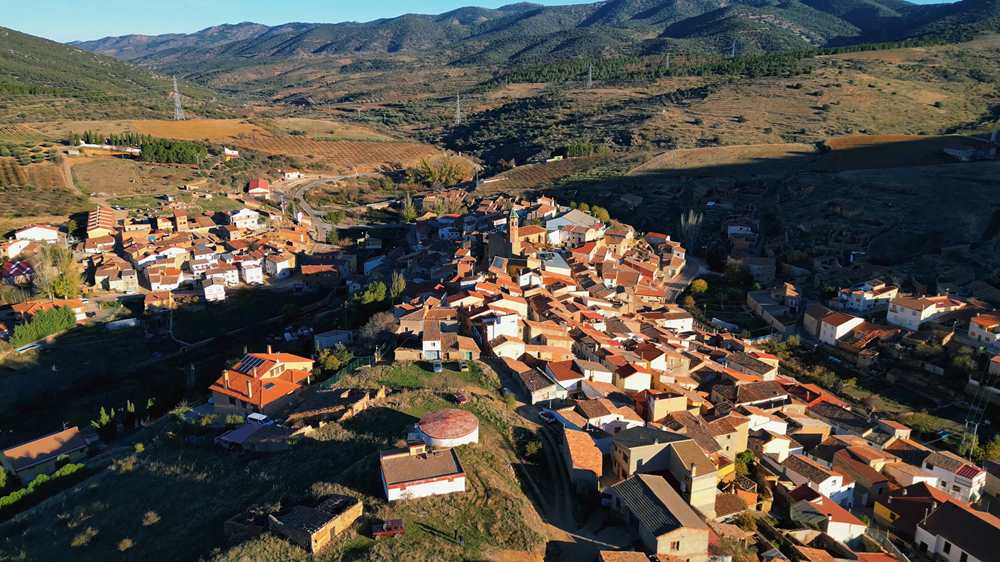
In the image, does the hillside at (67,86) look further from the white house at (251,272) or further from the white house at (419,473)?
the white house at (419,473)

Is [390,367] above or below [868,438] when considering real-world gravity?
above

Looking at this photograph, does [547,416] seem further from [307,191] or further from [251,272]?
[307,191]

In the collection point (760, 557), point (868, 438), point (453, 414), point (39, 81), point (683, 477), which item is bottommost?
point (868, 438)

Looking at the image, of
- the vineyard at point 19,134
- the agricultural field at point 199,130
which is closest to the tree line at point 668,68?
the agricultural field at point 199,130

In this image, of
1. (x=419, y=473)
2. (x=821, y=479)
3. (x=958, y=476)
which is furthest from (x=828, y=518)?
(x=419, y=473)

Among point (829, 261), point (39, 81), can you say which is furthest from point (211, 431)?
point (39, 81)

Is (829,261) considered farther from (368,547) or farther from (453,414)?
(368,547)
